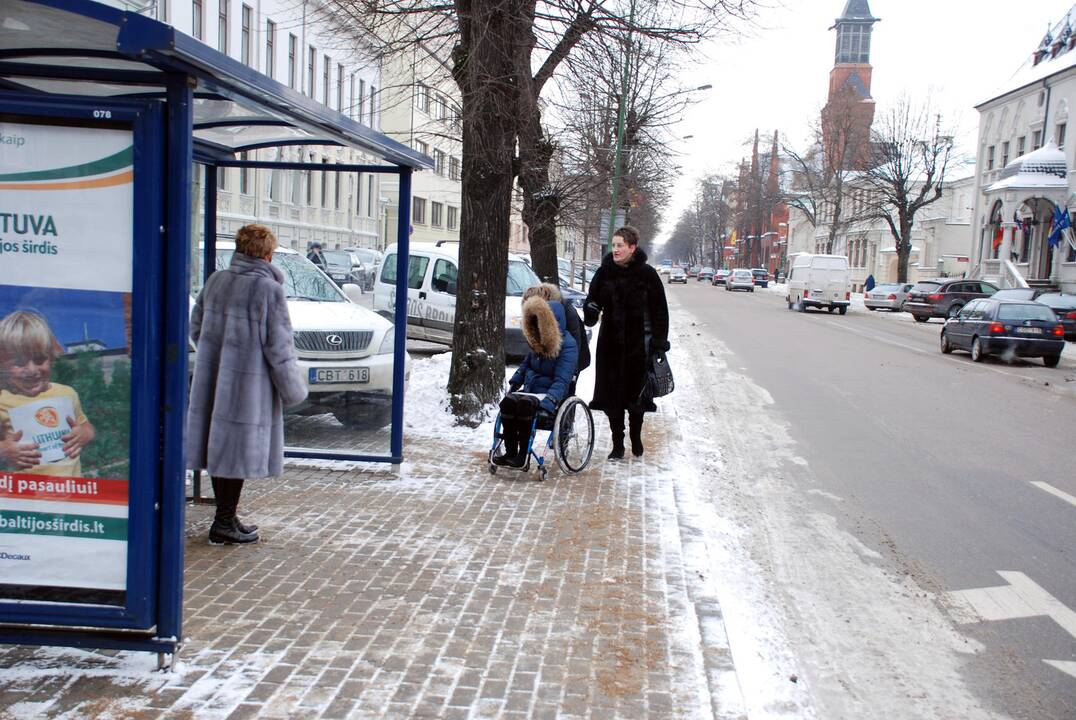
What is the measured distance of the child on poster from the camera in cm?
369

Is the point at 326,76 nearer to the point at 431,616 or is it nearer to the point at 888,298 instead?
the point at 888,298

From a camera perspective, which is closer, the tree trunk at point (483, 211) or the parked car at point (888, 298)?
the tree trunk at point (483, 211)

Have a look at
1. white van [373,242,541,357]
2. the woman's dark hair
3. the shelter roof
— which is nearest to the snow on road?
the woman's dark hair

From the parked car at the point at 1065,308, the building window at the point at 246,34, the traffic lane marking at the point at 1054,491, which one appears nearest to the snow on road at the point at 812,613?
the traffic lane marking at the point at 1054,491

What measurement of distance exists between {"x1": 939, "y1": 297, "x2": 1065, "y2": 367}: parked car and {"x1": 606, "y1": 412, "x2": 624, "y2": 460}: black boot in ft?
48.9

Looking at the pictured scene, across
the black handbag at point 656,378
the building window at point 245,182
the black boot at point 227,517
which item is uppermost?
the building window at point 245,182

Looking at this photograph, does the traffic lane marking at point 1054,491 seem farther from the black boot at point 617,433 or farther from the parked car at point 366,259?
the parked car at point 366,259

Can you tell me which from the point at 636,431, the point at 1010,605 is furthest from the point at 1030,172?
the point at 1010,605

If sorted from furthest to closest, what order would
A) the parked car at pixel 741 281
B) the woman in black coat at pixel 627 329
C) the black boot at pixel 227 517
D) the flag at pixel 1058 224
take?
the parked car at pixel 741 281 → the flag at pixel 1058 224 → the woman in black coat at pixel 627 329 → the black boot at pixel 227 517

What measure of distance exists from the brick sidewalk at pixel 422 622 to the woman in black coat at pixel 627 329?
137cm

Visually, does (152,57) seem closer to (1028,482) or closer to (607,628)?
(607,628)

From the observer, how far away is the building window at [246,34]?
3759cm

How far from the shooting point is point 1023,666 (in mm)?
4660

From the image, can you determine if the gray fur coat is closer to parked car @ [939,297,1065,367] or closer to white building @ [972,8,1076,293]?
parked car @ [939,297,1065,367]
